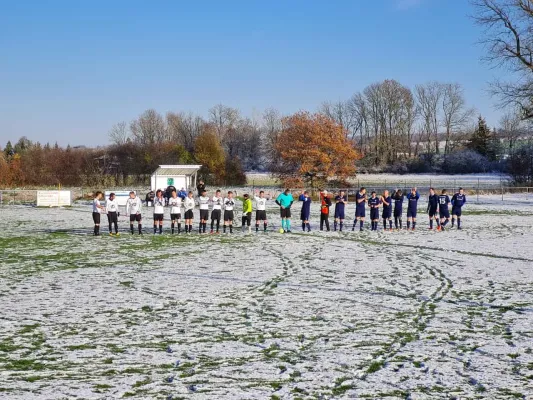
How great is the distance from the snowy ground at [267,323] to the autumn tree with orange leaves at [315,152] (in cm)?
3332

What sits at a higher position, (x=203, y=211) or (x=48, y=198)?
(x=48, y=198)

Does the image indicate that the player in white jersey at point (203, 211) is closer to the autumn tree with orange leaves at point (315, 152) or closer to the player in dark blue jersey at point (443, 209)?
the player in dark blue jersey at point (443, 209)

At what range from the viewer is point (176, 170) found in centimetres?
4216

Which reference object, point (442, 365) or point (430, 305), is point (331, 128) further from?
point (442, 365)

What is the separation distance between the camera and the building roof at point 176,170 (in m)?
41.7

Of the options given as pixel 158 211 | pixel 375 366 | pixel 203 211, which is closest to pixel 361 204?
pixel 203 211

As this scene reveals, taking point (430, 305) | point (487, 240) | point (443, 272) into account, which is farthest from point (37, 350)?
point (487, 240)

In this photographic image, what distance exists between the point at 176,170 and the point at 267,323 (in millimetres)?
33994

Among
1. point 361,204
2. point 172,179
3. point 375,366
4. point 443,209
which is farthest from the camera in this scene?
point 172,179

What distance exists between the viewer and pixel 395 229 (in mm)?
24094

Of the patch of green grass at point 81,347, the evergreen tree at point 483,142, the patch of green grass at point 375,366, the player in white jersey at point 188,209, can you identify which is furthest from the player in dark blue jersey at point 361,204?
the evergreen tree at point 483,142

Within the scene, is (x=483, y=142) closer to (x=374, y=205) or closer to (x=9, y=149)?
(x=374, y=205)

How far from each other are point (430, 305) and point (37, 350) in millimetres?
6409

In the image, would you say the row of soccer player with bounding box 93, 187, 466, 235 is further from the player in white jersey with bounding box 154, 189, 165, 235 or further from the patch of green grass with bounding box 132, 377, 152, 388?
the patch of green grass with bounding box 132, 377, 152, 388
